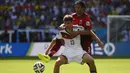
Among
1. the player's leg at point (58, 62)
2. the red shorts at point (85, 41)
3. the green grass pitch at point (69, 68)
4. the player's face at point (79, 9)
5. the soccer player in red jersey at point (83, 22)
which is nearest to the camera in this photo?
the player's leg at point (58, 62)

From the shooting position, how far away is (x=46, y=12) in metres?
34.1

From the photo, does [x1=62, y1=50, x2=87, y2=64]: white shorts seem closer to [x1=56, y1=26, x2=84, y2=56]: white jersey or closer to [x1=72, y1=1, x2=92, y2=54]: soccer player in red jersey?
[x1=56, y1=26, x2=84, y2=56]: white jersey

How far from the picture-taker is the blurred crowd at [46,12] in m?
32.6

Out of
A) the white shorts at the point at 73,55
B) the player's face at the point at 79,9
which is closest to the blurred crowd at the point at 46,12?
the player's face at the point at 79,9

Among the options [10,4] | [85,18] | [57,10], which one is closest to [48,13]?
[57,10]

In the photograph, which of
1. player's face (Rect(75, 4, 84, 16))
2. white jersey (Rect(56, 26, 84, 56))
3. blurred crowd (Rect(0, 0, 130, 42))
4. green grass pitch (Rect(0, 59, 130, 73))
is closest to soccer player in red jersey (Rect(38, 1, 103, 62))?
player's face (Rect(75, 4, 84, 16))

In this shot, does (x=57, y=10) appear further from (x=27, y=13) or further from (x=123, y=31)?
(x=123, y=31)

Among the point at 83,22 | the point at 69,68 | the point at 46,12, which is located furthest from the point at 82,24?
the point at 46,12

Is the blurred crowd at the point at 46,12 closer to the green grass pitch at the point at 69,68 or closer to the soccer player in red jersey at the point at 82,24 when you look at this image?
the green grass pitch at the point at 69,68

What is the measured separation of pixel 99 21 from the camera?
32969 millimetres

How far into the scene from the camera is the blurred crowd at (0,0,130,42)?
3256cm

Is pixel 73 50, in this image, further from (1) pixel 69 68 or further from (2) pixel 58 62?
(1) pixel 69 68

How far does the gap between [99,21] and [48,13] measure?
3979 mm

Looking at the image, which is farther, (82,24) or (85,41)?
(85,41)
